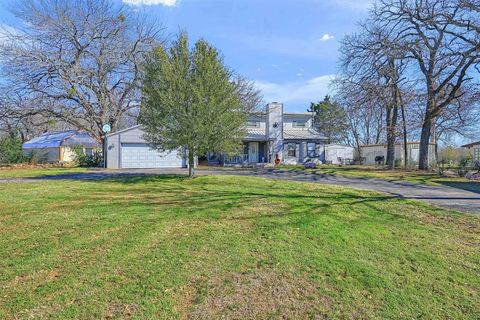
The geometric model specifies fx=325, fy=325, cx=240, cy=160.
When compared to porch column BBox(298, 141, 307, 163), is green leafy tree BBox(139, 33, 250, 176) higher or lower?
higher

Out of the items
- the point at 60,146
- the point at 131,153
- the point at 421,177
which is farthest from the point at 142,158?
the point at 421,177

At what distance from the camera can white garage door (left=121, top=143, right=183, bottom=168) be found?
2464 cm

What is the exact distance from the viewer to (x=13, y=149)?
27.5 metres

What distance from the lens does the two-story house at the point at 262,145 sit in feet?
80.5

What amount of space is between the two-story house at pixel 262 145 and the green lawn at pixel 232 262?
16.9 m

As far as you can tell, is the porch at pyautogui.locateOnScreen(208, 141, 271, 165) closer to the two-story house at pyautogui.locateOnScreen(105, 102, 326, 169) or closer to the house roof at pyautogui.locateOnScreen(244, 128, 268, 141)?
the two-story house at pyautogui.locateOnScreen(105, 102, 326, 169)

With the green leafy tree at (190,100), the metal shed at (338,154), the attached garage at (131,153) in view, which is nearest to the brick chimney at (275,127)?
the metal shed at (338,154)

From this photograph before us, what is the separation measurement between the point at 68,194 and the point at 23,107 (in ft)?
64.8

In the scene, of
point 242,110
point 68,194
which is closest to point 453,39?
point 242,110

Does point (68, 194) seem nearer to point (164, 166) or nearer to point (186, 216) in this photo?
point (186, 216)

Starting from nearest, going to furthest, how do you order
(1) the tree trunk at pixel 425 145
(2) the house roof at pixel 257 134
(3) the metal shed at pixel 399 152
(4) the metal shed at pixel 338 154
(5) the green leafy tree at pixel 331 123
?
(1) the tree trunk at pixel 425 145
(2) the house roof at pixel 257 134
(3) the metal shed at pixel 399 152
(4) the metal shed at pixel 338 154
(5) the green leafy tree at pixel 331 123

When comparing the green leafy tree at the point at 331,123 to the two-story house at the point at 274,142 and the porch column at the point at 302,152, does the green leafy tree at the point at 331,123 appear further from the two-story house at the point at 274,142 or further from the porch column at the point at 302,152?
the porch column at the point at 302,152

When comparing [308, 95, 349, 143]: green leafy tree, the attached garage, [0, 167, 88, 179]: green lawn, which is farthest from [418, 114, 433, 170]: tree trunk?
[0, 167, 88, 179]: green lawn

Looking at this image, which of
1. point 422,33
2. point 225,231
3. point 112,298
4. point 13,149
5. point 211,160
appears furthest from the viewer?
point 211,160
